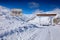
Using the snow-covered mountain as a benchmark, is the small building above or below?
above

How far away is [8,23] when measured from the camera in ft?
8.62

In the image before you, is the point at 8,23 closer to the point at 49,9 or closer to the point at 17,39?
the point at 17,39

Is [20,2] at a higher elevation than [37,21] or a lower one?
higher

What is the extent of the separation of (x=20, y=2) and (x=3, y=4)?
0.32m

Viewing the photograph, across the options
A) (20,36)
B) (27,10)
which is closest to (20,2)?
(27,10)

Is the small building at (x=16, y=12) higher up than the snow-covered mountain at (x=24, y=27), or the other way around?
the small building at (x=16, y=12)

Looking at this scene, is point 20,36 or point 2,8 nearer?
point 20,36

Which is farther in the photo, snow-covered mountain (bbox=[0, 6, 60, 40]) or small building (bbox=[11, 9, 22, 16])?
small building (bbox=[11, 9, 22, 16])

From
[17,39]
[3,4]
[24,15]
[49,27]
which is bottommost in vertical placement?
[17,39]

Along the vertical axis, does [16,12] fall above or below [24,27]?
above

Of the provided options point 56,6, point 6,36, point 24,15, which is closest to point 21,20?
point 24,15

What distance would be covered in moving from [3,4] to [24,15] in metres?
0.44

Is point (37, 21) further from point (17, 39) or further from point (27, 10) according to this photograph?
point (17, 39)

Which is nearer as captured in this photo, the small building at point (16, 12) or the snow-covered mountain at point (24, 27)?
the snow-covered mountain at point (24, 27)
